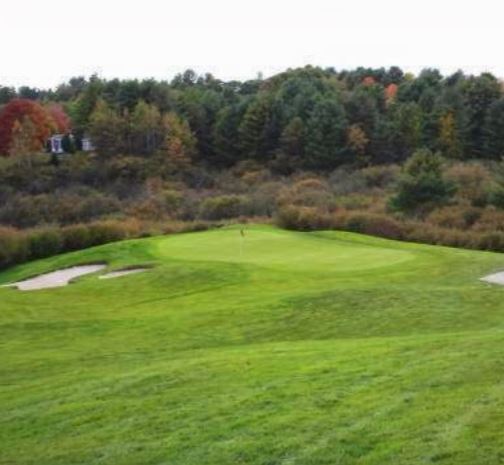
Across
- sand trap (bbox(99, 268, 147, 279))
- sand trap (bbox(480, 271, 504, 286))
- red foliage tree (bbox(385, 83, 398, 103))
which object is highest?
red foliage tree (bbox(385, 83, 398, 103))

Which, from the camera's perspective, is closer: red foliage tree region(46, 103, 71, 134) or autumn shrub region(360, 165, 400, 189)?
autumn shrub region(360, 165, 400, 189)

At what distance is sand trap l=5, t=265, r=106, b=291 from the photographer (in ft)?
106

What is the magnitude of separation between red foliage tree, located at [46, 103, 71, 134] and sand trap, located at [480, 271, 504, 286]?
8126 cm

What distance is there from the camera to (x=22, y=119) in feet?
304

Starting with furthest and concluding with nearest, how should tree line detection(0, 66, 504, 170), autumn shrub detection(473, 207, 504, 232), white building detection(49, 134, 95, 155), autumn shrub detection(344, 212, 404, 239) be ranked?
white building detection(49, 134, 95, 155), tree line detection(0, 66, 504, 170), autumn shrub detection(473, 207, 504, 232), autumn shrub detection(344, 212, 404, 239)

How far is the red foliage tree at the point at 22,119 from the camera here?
8962 centimetres

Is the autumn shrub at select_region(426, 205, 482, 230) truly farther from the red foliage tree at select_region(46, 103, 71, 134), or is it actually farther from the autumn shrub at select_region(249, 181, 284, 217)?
the red foliage tree at select_region(46, 103, 71, 134)

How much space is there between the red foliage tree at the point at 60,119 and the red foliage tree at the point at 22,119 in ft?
10.2

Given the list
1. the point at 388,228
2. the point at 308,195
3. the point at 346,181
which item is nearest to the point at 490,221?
the point at 388,228

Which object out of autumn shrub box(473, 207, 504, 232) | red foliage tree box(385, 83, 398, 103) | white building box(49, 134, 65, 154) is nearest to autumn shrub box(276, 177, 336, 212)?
autumn shrub box(473, 207, 504, 232)

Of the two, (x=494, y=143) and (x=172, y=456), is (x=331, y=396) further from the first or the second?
(x=494, y=143)

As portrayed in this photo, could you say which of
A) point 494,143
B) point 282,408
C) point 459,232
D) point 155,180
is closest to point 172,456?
point 282,408

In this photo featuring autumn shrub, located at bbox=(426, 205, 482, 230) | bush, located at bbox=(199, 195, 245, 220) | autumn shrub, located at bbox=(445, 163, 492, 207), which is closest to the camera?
autumn shrub, located at bbox=(426, 205, 482, 230)

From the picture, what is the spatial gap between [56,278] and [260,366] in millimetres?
22491
